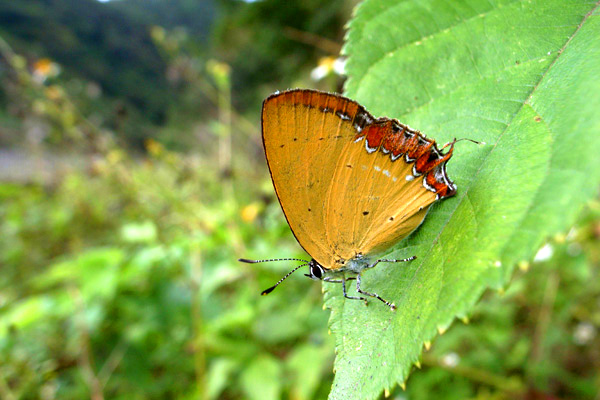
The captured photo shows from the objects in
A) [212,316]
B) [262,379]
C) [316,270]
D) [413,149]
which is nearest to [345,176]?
[413,149]

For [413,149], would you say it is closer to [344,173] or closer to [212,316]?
[344,173]

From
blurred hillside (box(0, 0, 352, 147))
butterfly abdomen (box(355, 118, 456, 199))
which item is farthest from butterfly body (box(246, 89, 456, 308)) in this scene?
blurred hillside (box(0, 0, 352, 147))

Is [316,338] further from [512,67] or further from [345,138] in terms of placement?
[512,67]

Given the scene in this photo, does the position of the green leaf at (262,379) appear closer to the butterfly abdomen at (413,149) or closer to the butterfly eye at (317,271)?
the butterfly eye at (317,271)

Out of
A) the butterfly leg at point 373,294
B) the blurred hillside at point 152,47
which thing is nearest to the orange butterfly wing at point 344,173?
the butterfly leg at point 373,294

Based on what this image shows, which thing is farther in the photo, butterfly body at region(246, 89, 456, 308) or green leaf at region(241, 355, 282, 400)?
green leaf at region(241, 355, 282, 400)

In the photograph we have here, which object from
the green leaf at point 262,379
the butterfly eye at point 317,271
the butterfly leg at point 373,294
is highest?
the butterfly leg at point 373,294

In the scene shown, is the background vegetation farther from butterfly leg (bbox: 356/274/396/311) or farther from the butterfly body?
butterfly leg (bbox: 356/274/396/311)
